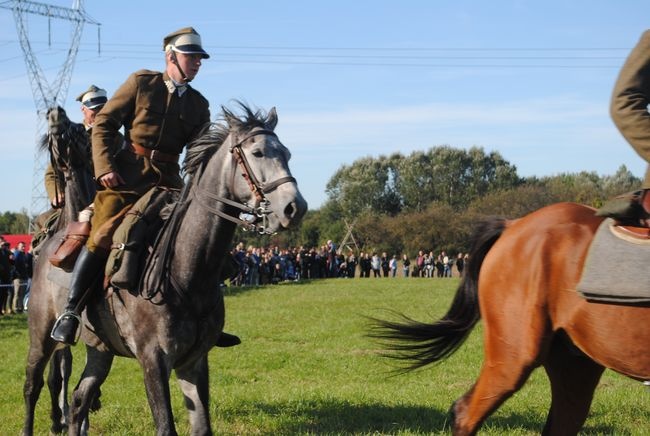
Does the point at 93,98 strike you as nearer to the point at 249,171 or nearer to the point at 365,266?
the point at 249,171

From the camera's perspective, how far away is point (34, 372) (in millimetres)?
7645

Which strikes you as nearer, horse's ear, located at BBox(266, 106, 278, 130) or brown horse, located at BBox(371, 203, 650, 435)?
brown horse, located at BBox(371, 203, 650, 435)

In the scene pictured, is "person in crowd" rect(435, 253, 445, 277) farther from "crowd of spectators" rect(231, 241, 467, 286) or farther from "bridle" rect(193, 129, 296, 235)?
"bridle" rect(193, 129, 296, 235)

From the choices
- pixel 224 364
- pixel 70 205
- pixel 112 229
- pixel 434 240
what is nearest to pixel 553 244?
pixel 112 229

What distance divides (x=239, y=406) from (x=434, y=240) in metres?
60.4

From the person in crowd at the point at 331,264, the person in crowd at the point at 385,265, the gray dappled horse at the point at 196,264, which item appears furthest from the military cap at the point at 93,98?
the person in crowd at the point at 385,265

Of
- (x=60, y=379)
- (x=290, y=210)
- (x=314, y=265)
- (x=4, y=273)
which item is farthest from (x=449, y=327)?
(x=314, y=265)

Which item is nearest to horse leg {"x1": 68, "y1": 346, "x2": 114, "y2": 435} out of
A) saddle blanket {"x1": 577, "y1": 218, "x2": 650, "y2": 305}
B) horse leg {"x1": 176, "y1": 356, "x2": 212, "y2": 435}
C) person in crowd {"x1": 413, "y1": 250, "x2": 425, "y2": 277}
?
horse leg {"x1": 176, "y1": 356, "x2": 212, "y2": 435}

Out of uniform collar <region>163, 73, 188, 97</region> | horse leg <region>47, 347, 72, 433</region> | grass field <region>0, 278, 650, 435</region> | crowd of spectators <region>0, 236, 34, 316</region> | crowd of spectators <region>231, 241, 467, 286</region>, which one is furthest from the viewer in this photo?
crowd of spectators <region>231, 241, 467, 286</region>

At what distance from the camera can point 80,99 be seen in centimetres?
852

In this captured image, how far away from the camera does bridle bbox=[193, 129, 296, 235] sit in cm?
529

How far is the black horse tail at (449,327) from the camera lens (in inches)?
242

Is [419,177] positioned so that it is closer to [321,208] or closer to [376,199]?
[376,199]

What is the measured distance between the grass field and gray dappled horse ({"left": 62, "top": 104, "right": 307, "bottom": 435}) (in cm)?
141
